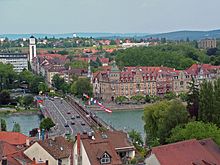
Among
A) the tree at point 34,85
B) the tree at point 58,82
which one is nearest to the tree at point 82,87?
the tree at point 34,85

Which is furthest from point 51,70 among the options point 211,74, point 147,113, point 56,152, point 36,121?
point 56,152

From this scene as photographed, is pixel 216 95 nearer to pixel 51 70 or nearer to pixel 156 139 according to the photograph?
pixel 156 139

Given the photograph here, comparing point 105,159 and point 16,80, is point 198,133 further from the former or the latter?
point 16,80

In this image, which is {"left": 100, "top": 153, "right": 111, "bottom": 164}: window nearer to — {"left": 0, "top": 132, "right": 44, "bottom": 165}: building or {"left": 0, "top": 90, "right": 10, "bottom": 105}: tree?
{"left": 0, "top": 132, "right": 44, "bottom": 165}: building

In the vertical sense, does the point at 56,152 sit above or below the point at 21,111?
above

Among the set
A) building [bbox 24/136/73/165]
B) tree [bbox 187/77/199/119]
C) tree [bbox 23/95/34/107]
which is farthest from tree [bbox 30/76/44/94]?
building [bbox 24/136/73/165]

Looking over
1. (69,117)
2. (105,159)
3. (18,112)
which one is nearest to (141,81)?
(18,112)
